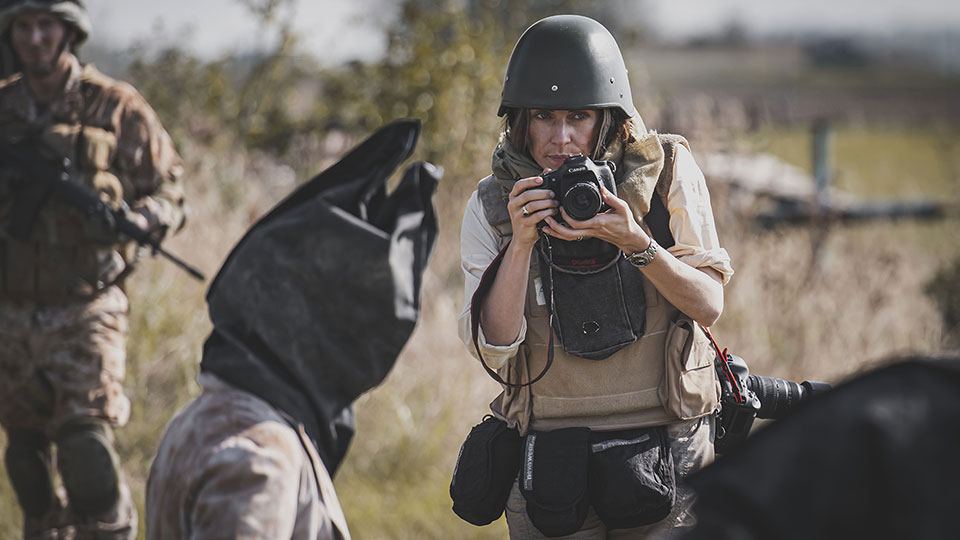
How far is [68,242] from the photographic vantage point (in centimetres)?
429

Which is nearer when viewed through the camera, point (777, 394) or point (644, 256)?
point (644, 256)

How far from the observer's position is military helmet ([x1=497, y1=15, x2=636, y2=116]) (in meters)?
2.75

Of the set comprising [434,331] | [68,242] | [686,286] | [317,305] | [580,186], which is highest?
[580,186]

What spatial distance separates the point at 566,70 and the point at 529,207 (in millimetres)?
432

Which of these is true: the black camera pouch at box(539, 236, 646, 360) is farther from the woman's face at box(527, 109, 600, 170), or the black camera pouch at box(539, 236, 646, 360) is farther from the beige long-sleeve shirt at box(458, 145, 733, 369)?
the woman's face at box(527, 109, 600, 170)

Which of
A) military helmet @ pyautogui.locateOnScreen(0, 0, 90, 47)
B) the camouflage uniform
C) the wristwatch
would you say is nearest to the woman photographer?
the wristwatch

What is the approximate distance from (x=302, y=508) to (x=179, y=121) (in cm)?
735

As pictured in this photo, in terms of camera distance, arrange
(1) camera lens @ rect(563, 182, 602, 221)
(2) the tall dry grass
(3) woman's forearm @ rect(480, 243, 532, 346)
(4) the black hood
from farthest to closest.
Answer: (2) the tall dry grass
(3) woman's forearm @ rect(480, 243, 532, 346)
(1) camera lens @ rect(563, 182, 602, 221)
(4) the black hood

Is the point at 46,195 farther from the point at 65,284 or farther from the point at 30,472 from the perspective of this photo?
the point at 30,472

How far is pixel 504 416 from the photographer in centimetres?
282

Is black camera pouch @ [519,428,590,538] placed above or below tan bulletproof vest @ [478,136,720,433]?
below

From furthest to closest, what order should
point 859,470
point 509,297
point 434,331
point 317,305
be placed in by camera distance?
point 434,331, point 509,297, point 317,305, point 859,470

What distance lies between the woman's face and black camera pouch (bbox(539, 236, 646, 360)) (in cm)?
23

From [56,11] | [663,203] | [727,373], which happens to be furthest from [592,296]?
[56,11]
